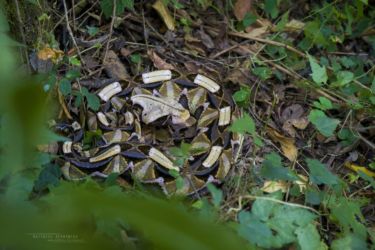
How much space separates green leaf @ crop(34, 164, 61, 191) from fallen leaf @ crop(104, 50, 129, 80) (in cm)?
168

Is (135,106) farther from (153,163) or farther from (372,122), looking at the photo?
(372,122)

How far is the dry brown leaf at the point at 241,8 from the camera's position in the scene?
5.04 metres

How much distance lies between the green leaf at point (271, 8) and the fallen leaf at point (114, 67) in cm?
166

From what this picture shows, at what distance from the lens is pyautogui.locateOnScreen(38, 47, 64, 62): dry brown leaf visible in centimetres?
355

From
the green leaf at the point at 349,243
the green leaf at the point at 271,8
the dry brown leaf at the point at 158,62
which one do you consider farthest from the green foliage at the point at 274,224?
the green leaf at the point at 271,8

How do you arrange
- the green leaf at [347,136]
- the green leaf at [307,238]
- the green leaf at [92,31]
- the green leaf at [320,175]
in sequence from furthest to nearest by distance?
1. the green leaf at [92,31]
2. the green leaf at [347,136]
3. the green leaf at [320,175]
4. the green leaf at [307,238]

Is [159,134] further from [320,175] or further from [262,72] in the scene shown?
[320,175]

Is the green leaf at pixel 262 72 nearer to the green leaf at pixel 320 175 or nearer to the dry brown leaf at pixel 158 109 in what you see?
the dry brown leaf at pixel 158 109

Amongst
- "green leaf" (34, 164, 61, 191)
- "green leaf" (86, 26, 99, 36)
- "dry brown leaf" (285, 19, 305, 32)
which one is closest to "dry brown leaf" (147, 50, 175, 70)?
"green leaf" (86, 26, 99, 36)

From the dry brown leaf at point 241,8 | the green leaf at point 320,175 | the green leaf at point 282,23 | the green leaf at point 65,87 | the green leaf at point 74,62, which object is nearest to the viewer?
the green leaf at point 320,175

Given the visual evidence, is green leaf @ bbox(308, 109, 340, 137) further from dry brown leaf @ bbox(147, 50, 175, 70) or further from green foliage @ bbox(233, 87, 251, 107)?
dry brown leaf @ bbox(147, 50, 175, 70)

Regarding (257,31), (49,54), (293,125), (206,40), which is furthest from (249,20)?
(49,54)

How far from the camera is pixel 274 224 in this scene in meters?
2.33

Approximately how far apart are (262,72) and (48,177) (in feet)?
7.87
